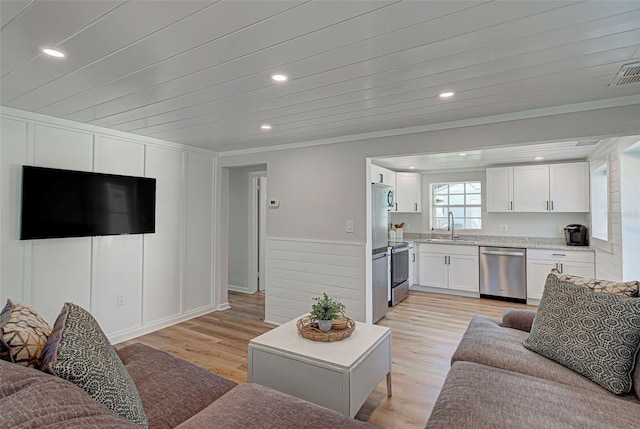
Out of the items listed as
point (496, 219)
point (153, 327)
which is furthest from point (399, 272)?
point (153, 327)

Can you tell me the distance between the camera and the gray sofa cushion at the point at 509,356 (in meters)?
1.68

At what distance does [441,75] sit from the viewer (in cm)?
203

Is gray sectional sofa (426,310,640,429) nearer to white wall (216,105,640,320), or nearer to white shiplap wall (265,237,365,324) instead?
white shiplap wall (265,237,365,324)

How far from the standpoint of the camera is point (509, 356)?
188cm

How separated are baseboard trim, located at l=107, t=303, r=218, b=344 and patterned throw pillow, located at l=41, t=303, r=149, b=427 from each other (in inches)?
106

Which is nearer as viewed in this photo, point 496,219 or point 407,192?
point 496,219

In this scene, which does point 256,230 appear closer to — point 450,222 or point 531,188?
point 450,222

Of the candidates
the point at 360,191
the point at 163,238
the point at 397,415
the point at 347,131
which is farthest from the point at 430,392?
the point at 163,238

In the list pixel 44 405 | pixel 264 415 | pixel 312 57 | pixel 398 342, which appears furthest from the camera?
pixel 398 342

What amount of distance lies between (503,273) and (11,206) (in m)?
6.17

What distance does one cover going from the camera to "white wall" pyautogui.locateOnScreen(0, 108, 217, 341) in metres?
2.79

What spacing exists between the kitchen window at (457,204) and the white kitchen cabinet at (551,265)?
121 cm

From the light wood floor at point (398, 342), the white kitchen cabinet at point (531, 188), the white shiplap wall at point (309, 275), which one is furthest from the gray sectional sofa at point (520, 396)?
the white kitchen cabinet at point (531, 188)

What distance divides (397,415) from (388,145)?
2.45m
